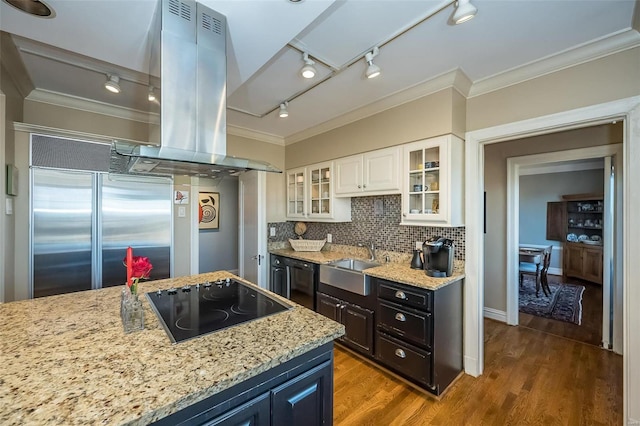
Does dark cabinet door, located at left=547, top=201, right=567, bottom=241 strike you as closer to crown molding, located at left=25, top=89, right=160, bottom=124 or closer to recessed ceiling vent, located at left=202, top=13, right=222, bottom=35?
recessed ceiling vent, located at left=202, top=13, right=222, bottom=35

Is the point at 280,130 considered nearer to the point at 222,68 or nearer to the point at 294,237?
the point at 294,237

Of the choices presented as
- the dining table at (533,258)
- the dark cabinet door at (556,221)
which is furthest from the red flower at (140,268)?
the dark cabinet door at (556,221)

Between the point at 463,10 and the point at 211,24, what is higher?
the point at 463,10

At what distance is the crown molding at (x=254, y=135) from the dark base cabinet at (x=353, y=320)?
246 centimetres

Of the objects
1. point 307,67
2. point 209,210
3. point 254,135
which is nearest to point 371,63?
point 307,67

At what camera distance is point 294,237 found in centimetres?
438

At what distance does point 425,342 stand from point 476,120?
200cm

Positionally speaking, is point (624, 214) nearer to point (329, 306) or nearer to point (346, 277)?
point (346, 277)

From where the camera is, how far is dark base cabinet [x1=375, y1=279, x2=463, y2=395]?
2137mm

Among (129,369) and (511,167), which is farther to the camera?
(511,167)

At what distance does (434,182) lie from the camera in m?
2.50

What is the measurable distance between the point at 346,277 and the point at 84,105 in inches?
128

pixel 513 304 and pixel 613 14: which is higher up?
pixel 613 14

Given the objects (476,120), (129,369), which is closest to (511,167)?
(476,120)
